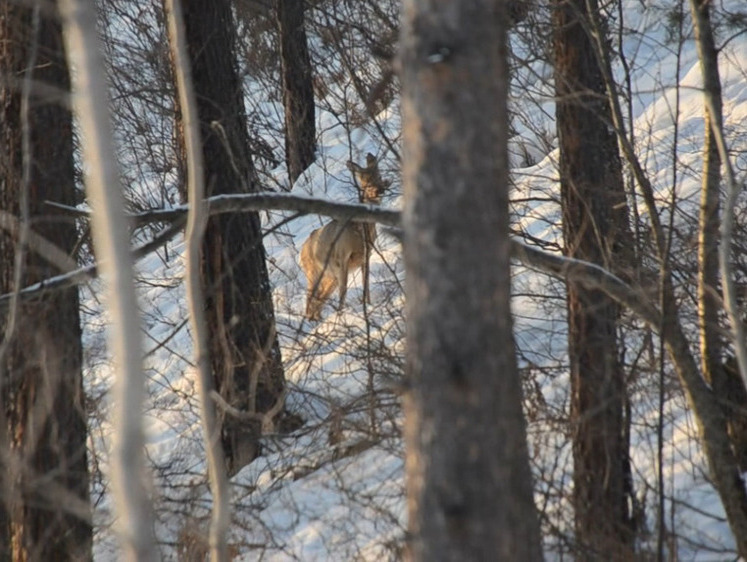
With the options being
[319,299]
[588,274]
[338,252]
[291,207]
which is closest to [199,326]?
[291,207]

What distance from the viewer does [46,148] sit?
8016 mm

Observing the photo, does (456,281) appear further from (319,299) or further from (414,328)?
(319,299)

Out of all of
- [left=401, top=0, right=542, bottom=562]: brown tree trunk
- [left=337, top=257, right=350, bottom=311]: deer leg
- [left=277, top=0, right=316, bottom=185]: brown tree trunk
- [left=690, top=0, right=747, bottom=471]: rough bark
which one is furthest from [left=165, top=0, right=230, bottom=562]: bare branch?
[left=277, top=0, right=316, bottom=185]: brown tree trunk

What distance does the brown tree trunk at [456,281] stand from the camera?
11.2ft

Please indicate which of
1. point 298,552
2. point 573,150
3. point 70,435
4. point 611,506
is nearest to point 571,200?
point 573,150

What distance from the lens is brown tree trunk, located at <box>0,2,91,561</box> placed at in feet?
25.9

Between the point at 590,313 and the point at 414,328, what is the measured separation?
154 inches

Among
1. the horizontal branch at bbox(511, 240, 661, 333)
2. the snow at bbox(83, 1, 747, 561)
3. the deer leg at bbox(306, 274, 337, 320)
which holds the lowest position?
the snow at bbox(83, 1, 747, 561)

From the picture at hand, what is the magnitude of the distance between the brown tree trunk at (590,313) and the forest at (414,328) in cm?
2

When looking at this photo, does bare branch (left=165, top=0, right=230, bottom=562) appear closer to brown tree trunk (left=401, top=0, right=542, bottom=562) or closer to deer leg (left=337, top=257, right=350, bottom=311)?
brown tree trunk (left=401, top=0, right=542, bottom=562)

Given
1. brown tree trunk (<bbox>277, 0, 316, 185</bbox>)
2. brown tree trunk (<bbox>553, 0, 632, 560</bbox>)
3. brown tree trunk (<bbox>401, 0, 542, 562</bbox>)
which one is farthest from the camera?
brown tree trunk (<bbox>277, 0, 316, 185</bbox>)

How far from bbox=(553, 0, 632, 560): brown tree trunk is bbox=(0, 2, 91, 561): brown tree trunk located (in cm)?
313

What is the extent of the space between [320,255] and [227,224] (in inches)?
76.1

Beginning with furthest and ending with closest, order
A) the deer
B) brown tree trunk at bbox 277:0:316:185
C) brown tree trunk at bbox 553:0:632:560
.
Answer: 1. brown tree trunk at bbox 277:0:316:185
2. the deer
3. brown tree trunk at bbox 553:0:632:560
